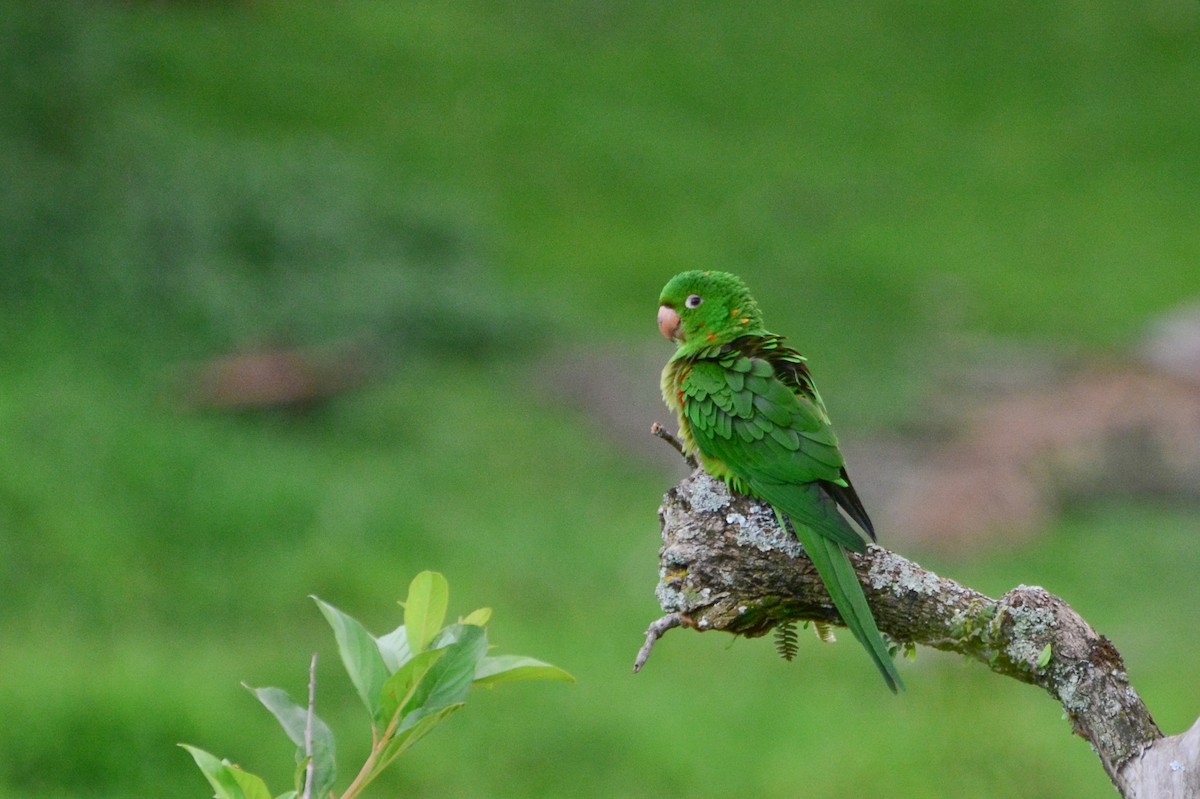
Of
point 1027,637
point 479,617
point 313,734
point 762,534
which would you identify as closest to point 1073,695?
point 1027,637

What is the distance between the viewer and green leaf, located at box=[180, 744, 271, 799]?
71.4 inches

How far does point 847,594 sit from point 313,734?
86 cm

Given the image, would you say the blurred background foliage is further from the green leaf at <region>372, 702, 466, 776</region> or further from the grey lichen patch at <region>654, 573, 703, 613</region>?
the green leaf at <region>372, 702, 466, 776</region>

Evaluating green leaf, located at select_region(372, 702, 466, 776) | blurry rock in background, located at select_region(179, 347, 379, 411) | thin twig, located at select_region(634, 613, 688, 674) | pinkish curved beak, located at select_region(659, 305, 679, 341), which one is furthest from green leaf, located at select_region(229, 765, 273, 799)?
blurry rock in background, located at select_region(179, 347, 379, 411)

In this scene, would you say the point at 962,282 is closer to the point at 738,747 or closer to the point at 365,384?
the point at 365,384

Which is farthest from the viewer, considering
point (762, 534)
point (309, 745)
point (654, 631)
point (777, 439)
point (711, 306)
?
point (711, 306)

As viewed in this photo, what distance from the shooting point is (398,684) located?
187cm

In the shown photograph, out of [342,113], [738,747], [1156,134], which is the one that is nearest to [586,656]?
[738,747]

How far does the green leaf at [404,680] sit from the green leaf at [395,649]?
93 millimetres

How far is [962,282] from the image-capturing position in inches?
520

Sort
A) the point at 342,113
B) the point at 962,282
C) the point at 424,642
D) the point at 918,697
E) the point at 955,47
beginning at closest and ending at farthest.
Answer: the point at 424,642 < the point at 918,697 < the point at 962,282 < the point at 342,113 < the point at 955,47

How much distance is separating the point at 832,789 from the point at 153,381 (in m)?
5.48

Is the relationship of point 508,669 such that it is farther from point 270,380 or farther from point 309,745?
point 270,380

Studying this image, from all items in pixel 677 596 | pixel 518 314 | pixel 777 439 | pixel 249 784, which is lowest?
pixel 249 784
